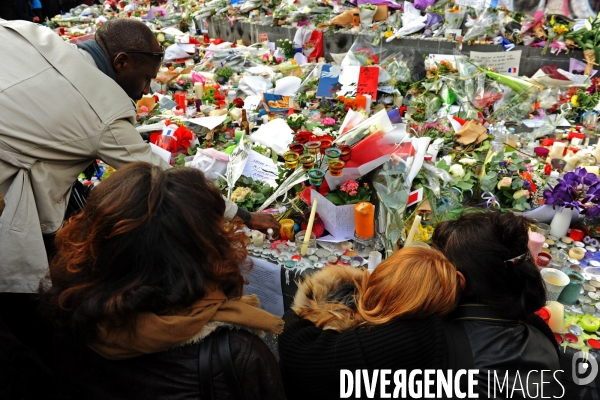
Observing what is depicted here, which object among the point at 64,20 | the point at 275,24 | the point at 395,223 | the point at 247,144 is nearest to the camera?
the point at 395,223

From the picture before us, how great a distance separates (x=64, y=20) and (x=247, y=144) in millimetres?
7671

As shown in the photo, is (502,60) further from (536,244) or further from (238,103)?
(536,244)

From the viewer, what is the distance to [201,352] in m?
1.07

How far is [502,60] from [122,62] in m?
4.28

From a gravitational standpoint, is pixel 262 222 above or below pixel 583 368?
above

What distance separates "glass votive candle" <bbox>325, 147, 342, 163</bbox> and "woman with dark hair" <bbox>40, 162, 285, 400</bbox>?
1384 millimetres

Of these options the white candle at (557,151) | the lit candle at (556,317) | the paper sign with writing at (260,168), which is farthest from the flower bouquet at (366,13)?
the lit candle at (556,317)

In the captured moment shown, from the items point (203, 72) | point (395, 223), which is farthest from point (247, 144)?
point (203, 72)

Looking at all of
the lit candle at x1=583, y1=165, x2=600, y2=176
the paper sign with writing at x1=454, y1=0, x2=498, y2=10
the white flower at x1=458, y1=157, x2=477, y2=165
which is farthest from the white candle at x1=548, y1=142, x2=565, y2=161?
the paper sign with writing at x1=454, y1=0, x2=498, y2=10

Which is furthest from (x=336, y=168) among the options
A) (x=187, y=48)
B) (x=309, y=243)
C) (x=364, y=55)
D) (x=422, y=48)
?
(x=187, y=48)

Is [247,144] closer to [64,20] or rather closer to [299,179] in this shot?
[299,179]

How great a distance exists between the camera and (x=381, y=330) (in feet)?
4.53

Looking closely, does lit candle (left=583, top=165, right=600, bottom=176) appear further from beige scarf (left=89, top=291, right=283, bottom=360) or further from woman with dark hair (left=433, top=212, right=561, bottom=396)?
beige scarf (left=89, top=291, right=283, bottom=360)

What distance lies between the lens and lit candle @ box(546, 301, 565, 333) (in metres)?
1.87
